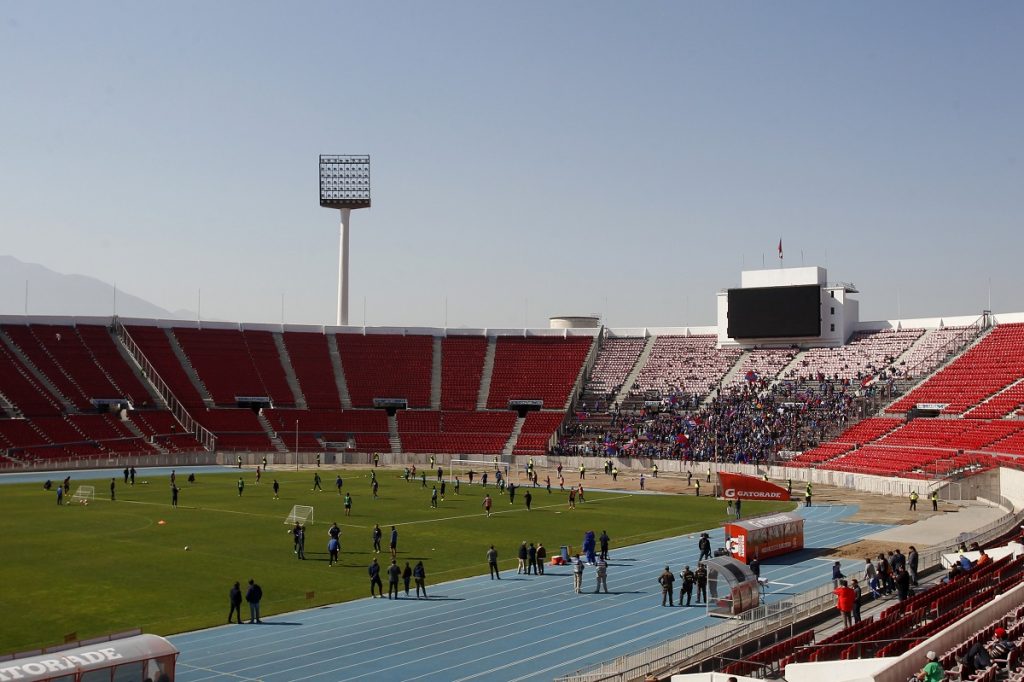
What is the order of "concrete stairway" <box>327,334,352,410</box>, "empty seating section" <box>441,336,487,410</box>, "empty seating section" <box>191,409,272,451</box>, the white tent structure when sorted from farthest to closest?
"empty seating section" <box>441,336,487,410</box>, "concrete stairway" <box>327,334,352,410</box>, "empty seating section" <box>191,409,272,451</box>, the white tent structure

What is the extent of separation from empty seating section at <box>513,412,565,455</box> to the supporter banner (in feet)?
95.2

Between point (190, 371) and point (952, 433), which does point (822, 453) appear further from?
point (190, 371)

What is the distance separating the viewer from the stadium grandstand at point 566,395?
6688 cm

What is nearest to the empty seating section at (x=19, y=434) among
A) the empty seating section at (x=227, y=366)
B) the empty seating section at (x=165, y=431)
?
the empty seating section at (x=165, y=431)

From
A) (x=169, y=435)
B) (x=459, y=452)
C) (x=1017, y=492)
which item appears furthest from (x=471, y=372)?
(x=1017, y=492)

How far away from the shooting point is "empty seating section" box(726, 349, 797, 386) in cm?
8550

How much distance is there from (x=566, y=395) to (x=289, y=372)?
25572 millimetres

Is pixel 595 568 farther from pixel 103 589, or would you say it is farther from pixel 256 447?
pixel 256 447

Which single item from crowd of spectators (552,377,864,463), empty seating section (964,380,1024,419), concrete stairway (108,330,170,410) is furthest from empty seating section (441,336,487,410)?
empty seating section (964,380,1024,419)

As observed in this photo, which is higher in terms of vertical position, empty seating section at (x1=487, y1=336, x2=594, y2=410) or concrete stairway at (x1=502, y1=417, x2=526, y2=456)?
empty seating section at (x1=487, y1=336, x2=594, y2=410)

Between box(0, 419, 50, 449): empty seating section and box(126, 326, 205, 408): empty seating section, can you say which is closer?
box(0, 419, 50, 449): empty seating section

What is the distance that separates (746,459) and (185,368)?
47949 millimetres

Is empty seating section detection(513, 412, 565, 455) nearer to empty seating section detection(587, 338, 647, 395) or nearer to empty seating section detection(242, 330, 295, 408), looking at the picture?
empty seating section detection(587, 338, 647, 395)

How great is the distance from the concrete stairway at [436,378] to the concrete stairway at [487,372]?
3768 mm
